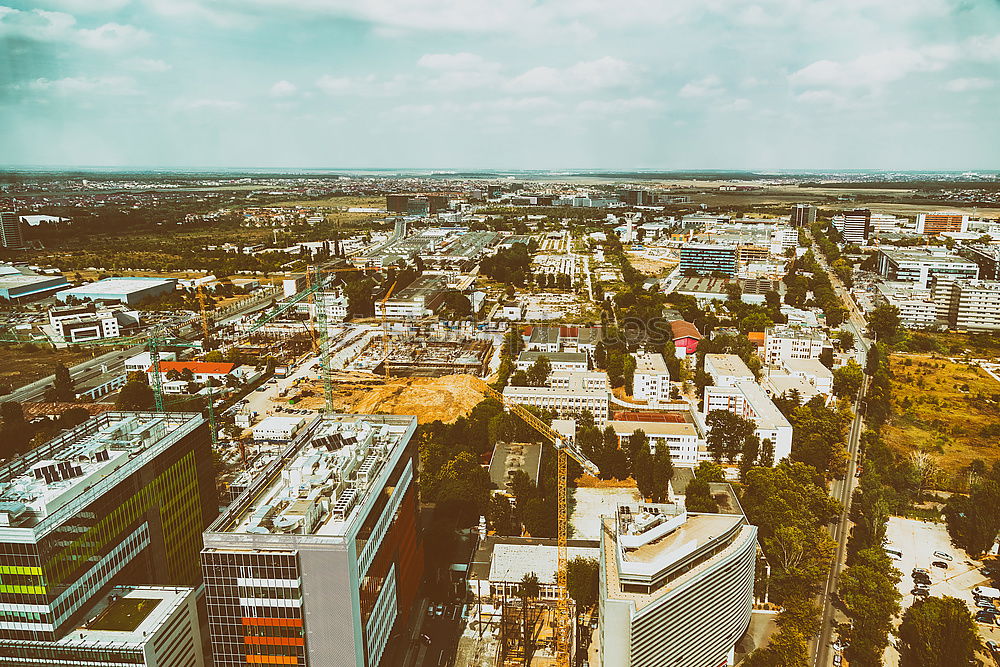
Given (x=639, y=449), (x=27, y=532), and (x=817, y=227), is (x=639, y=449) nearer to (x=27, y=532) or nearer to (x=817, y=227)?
(x=27, y=532)

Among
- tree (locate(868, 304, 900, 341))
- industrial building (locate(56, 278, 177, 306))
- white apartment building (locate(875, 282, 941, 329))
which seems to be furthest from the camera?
white apartment building (locate(875, 282, 941, 329))

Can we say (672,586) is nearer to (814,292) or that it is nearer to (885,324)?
(885,324)

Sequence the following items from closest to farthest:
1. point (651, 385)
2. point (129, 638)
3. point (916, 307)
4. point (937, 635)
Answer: point (129, 638) → point (937, 635) → point (651, 385) → point (916, 307)

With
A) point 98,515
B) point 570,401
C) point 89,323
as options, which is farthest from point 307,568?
point 89,323

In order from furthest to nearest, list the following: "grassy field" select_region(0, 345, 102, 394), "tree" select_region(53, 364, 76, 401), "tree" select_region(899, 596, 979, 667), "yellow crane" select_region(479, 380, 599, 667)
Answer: "grassy field" select_region(0, 345, 102, 394), "tree" select_region(53, 364, 76, 401), "yellow crane" select_region(479, 380, 599, 667), "tree" select_region(899, 596, 979, 667)

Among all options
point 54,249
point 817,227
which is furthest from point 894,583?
point 817,227

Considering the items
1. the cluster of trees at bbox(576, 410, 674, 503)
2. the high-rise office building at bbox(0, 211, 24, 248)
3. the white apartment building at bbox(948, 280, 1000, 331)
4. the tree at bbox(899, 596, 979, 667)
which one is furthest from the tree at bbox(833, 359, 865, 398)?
the high-rise office building at bbox(0, 211, 24, 248)

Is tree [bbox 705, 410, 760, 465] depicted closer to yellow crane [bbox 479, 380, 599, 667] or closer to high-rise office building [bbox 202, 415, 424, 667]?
yellow crane [bbox 479, 380, 599, 667]
